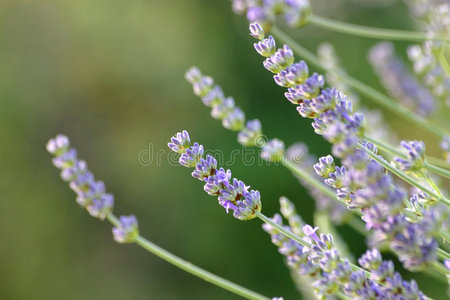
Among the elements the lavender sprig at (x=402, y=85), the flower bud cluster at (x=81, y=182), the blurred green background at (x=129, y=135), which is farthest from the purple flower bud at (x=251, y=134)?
the blurred green background at (x=129, y=135)

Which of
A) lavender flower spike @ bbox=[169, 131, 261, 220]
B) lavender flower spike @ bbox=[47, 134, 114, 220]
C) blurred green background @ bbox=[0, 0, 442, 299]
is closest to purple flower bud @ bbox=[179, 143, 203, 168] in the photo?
lavender flower spike @ bbox=[169, 131, 261, 220]

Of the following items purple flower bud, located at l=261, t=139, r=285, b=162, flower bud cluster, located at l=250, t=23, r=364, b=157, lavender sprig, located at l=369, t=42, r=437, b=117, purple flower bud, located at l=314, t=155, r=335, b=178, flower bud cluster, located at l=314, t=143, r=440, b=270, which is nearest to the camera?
flower bud cluster, located at l=314, t=143, r=440, b=270

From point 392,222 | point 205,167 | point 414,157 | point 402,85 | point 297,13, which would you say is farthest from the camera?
point 402,85

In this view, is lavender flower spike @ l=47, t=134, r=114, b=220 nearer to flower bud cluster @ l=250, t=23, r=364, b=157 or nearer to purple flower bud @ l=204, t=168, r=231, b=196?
purple flower bud @ l=204, t=168, r=231, b=196

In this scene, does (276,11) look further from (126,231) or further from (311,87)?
(126,231)

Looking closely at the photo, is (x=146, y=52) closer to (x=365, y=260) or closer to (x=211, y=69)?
(x=211, y=69)

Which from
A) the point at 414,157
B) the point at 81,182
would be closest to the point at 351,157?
the point at 414,157
